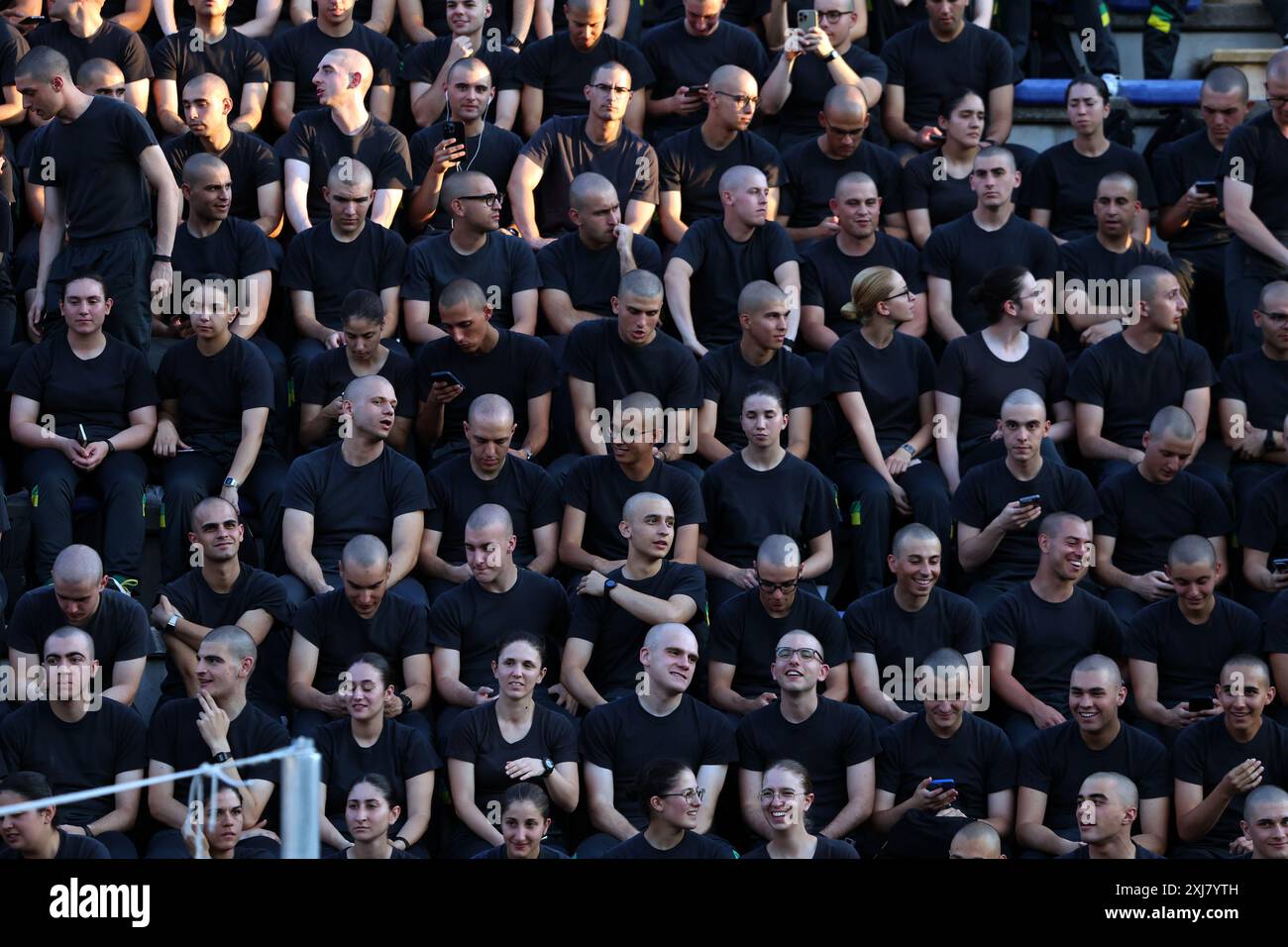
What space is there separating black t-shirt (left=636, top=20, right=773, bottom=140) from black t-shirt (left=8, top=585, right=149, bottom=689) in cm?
436

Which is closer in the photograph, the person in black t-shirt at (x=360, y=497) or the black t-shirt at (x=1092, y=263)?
the person in black t-shirt at (x=360, y=497)

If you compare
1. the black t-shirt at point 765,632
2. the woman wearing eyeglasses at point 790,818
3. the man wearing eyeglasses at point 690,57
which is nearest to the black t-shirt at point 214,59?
the man wearing eyeglasses at point 690,57

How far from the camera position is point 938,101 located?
43.5 ft

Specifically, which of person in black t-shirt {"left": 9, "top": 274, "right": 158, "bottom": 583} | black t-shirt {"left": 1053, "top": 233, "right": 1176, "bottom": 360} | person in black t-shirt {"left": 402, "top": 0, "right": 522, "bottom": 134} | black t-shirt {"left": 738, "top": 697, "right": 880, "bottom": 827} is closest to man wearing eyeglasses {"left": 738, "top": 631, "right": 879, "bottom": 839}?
black t-shirt {"left": 738, "top": 697, "right": 880, "bottom": 827}

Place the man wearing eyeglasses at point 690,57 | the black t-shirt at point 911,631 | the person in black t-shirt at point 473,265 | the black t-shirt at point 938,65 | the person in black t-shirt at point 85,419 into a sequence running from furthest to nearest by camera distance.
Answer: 1. the black t-shirt at point 938,65
2. the man wearing eyeglasses at point 690,57
3. the person in black t-shirt at point 473,265
4. the person in black t-shirt at point 85,419
5. the black t-shirt at point 911,631

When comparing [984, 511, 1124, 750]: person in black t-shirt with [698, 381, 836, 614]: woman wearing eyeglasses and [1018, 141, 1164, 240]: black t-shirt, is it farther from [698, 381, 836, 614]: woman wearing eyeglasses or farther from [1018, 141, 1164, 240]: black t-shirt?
[1018, 141, 1164, 240]: black t-shirt

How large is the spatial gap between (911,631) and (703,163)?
315 cm

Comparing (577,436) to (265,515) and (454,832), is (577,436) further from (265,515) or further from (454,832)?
(454,832)

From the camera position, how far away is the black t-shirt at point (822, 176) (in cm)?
1270

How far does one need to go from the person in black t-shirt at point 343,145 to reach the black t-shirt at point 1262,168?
4.19 m

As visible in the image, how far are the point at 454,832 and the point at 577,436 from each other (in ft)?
7.47

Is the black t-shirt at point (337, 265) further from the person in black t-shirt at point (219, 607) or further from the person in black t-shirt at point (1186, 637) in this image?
the person in black t-shirt at point (1186, 637)

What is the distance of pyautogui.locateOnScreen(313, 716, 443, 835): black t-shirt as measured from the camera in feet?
32.5
